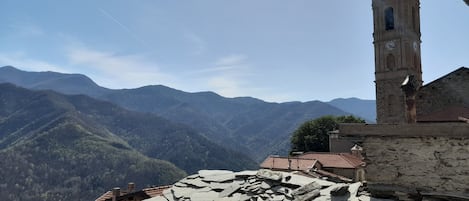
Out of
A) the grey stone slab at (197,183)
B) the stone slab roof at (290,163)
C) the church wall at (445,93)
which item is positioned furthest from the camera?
the stone slab roof at (290,163)

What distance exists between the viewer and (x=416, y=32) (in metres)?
41.3

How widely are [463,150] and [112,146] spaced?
6138 inches

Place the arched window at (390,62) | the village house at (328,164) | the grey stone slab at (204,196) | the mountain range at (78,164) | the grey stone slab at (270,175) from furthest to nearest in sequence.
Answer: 1. the mountain range at (78,164)
2. the arched window at (390,62)
3. the village house at (328,164)
4. the grey stone slab at (270,175)
5. the grey stone slab at (204,196)

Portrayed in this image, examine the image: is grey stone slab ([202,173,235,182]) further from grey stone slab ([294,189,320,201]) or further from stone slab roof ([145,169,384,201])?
grey stone slab ([294,189,320,201])

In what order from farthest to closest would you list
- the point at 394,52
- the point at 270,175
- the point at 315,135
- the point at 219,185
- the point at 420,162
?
the point at 315,135
the point at 394,52
the point at 219,185
the point at 270,175
the point at 420,162

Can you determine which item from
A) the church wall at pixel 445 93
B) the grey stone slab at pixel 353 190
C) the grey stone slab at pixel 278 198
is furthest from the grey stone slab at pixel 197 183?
the church wall at pixel 445 93

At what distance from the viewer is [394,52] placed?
39.2m

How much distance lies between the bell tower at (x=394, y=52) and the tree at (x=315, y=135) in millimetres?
12682

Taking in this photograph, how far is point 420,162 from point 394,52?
32763 mm

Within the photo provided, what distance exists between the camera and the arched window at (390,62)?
39.2 meters

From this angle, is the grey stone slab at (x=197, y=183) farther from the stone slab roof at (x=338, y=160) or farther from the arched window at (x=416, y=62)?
the arched window at (x=416, y=62)

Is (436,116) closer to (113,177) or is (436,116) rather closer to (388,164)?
(388,164)

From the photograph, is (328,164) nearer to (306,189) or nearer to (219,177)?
(219,177)

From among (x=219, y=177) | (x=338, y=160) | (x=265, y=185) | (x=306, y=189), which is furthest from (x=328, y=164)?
(x=306, y=189)
